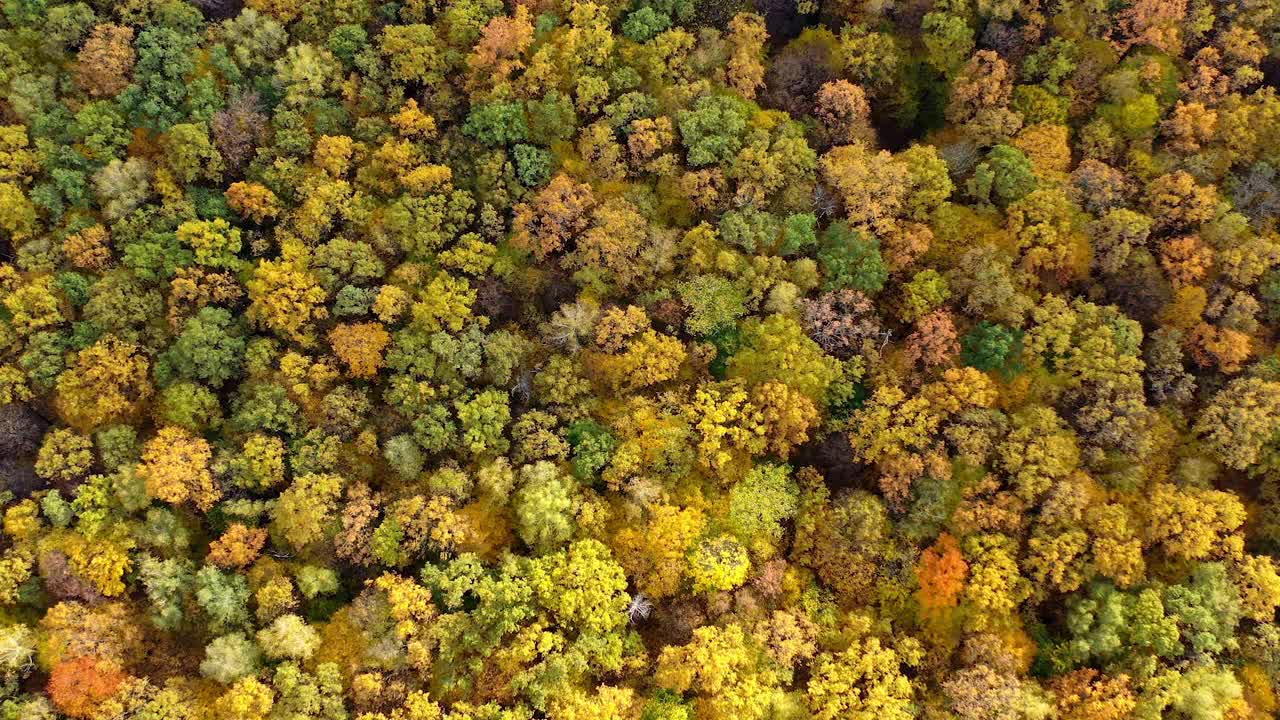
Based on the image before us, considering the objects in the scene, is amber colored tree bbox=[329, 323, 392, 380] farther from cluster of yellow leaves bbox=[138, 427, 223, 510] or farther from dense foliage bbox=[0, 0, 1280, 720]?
cluster of yellow leaves bbox=[138, 427, 223, 510]

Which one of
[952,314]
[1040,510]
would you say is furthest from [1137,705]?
[952,314]

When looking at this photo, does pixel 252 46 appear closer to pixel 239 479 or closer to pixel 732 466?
pixel 239 479

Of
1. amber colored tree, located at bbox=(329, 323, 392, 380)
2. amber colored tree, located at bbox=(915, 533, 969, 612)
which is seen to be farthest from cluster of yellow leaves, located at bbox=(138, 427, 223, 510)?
amber colored tree, located at bbox=(915, 533, 969, 612)

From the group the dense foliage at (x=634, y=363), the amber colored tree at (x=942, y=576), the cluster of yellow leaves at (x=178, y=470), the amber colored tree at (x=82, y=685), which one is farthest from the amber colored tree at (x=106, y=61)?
the amber colored tree at (x=942, y=576)

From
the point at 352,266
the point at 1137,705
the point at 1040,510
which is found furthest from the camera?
the point at 352,266

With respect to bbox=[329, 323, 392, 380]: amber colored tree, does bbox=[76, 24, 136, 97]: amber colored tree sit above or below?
above

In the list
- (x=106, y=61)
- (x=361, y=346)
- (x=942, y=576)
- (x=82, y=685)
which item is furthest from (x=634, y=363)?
Answer: (x=106, y=61)

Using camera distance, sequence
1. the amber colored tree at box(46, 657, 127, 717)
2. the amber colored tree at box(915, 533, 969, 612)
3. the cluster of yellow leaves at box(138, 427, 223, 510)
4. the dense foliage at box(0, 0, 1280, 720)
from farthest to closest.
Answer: the amber colored tree at box(915, 533, 969, 612)
the cluster of yellow leaves at box(138, 427, 223, 510)
the dense foliage at box(0, 0, 1280, 720)
the amber colored tree at box(46, 657, 127, 717)

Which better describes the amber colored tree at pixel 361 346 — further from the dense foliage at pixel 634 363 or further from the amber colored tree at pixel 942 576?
the amber colored tree at pixel 942 576
